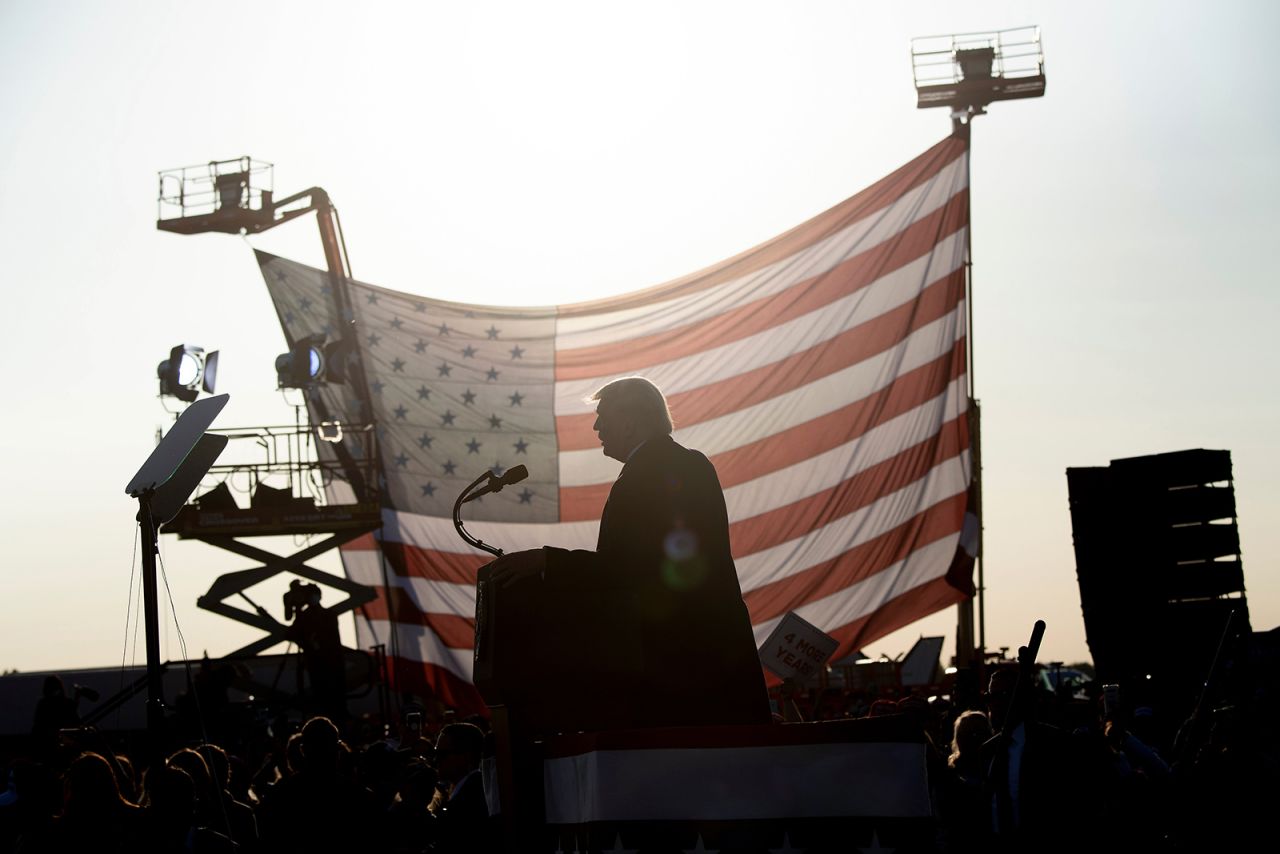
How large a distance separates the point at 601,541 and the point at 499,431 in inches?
541

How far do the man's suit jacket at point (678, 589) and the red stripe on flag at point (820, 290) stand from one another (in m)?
12.2

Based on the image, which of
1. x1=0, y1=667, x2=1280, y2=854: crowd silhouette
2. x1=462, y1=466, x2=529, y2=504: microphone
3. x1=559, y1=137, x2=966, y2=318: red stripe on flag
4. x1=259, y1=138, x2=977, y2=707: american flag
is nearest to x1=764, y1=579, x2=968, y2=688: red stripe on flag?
x1=259, y1=138, x2=977, y2=707: american flag

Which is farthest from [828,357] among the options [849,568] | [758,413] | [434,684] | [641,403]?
[641,403]

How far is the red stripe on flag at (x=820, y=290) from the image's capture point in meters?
16.5

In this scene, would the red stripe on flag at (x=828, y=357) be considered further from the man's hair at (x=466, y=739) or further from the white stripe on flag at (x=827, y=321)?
the man's hair at (x=466, y=739)

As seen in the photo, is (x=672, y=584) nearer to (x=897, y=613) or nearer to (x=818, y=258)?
(x=897, y=613)

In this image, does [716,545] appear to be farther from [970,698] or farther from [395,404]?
[395,404]

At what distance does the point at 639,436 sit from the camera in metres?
4.80

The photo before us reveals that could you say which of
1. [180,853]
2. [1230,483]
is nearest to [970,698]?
[1230,483]

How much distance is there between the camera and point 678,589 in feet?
14.5

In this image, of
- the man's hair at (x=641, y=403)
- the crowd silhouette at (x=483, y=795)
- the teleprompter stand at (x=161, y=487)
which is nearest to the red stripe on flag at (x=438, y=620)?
the crowd silhouette at (x=483, y=795)

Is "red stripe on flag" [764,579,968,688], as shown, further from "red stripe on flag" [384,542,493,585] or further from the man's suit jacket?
the man's suit jacket

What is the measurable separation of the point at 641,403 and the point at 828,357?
1165cm

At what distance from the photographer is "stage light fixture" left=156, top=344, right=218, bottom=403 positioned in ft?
56.6
